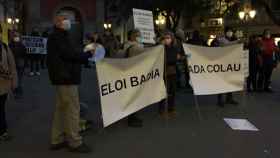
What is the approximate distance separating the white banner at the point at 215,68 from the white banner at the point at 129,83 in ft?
3.54

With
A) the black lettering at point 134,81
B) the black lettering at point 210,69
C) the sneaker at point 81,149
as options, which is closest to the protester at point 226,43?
the black lettering at point 210,69

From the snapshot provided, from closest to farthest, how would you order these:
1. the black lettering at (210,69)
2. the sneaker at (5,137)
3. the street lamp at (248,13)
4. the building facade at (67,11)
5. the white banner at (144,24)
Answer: the sneaker at (5,137) → the black lettering at (210,69) → the white banner at (144,24) → the street lamp at (248,13) → the building facade at (67,11)

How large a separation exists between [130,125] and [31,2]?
139 feet

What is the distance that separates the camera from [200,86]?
31.8 ft

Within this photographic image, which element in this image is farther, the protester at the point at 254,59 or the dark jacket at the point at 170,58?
the protester at the point at 254,59

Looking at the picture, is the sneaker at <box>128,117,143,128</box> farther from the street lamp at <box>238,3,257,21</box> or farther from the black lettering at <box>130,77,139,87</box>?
the street lamp at <box>238,3,257,21</box>

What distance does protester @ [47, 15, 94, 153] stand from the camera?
250 inches

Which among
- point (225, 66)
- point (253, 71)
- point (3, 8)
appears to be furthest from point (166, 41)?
point (3, 8)

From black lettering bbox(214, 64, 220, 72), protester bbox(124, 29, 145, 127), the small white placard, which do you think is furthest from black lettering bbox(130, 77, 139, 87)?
black lettering bbox(214, 64, 220, 72)

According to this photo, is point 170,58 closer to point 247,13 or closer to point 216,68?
point 216,68

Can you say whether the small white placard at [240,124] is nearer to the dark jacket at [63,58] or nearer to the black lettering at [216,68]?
the black lettering at [216,68]

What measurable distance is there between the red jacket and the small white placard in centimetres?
506

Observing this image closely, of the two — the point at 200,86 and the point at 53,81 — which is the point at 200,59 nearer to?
the point at 200,86

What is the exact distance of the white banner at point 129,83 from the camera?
284 inches
